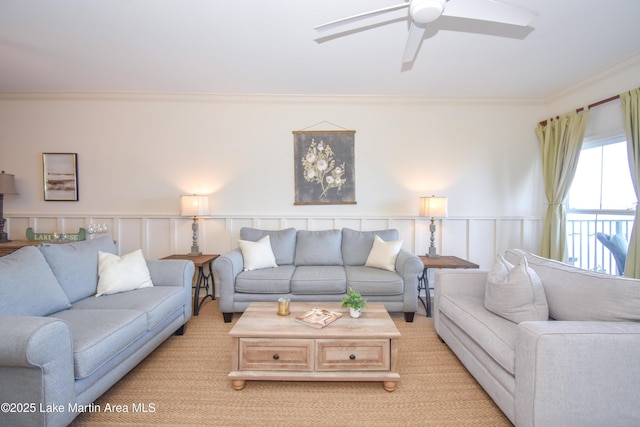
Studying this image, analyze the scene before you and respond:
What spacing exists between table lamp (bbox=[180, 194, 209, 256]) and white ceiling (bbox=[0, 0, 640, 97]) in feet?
4.57

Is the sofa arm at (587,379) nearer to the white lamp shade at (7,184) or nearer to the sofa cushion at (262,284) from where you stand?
the sofa cushion at (262,284)

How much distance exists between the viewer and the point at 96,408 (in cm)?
160

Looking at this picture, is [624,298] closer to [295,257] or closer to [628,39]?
[628,39]

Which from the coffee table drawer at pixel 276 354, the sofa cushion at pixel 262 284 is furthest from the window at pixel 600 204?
the sofa cushion at pixel 262 284

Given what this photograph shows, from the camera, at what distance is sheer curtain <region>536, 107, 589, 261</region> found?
3037 mm

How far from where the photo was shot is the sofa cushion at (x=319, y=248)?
10.6 ft

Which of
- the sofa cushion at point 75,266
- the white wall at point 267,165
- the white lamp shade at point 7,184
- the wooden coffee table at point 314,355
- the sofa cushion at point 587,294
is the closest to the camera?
the sofa cushion at point 587,294

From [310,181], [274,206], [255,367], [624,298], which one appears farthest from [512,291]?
[274,206]

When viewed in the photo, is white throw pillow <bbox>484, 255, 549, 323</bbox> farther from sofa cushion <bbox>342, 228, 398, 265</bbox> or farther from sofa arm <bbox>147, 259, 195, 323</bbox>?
sofa arm <bbox>147, 259, 195, 323</bbox>

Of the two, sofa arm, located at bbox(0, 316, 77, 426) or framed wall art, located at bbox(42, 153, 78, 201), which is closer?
sofa arm, located at bbox(0, 316, 77, 426)

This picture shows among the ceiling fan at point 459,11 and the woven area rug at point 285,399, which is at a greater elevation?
the ceiling fan at point 459,11

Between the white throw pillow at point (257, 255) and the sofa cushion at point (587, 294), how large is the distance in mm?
2403

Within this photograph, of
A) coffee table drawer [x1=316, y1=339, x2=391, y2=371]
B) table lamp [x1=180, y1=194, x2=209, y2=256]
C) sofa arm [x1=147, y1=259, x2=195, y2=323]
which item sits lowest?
coffee table drawer [x1=316, y1=339, x2=391, y2=371]

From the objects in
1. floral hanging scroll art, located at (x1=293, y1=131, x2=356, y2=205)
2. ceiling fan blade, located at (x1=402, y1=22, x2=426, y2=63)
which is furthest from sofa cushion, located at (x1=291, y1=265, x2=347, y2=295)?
ceiling fan blade, located at (x1=402, y1=22, x2=426, y2=63)
